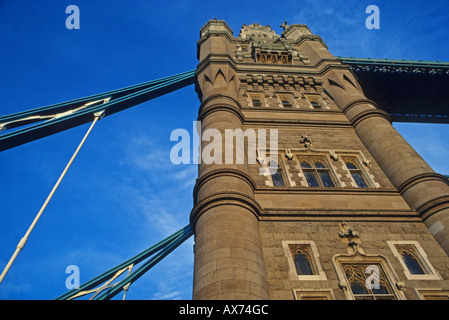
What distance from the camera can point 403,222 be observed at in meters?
9.03

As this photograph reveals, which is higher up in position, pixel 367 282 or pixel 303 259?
pixel 303 259

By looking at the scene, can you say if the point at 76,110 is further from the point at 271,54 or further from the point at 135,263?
the point at 271,54

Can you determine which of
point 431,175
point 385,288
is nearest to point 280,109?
point 431,175

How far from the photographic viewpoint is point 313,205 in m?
9.41

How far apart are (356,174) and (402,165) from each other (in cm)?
145

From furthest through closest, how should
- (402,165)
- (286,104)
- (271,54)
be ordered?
(271,54), (286,104), (402,165)

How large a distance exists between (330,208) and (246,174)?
2608mm

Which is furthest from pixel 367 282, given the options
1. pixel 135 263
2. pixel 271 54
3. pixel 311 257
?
pixel 271 54

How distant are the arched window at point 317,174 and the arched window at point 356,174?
0.86m

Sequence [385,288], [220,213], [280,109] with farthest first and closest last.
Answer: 1. [280,109]
2. [220,213]
3. [385,288]

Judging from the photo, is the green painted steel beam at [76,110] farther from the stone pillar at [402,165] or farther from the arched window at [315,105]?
the stone pillar at [402,165]

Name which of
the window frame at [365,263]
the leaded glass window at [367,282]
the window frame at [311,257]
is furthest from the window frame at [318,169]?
the leaded glass window at [367,282]

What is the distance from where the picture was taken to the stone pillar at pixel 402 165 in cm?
875

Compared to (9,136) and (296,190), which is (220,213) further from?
(9,136)
